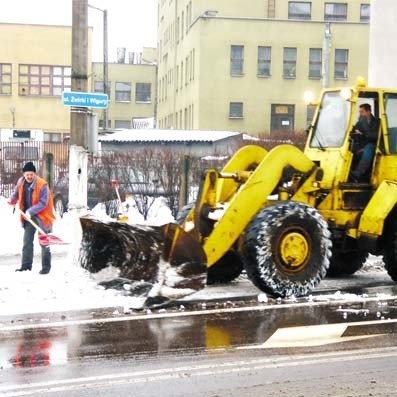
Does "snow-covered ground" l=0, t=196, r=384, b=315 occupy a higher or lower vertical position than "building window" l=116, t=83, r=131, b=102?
lower

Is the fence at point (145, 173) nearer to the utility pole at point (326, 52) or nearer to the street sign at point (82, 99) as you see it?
the street sign at point (82, 99)

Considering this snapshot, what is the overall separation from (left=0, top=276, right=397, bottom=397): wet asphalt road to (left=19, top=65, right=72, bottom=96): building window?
48.4 meters

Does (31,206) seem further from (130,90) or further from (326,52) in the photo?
(130,90)

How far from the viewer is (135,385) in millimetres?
6188

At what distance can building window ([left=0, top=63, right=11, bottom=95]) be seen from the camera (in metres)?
56.0

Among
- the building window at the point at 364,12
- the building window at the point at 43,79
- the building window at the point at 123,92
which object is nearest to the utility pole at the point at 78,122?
the building window at the point at 43,79

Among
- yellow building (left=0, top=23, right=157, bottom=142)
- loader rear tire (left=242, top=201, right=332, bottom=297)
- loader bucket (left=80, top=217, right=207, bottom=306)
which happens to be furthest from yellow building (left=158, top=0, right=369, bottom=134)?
loader rear tire (left=242, top=201, right=332, bottom=297)

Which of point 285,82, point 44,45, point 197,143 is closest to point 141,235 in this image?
point 197,143

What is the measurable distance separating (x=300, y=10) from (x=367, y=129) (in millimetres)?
44902

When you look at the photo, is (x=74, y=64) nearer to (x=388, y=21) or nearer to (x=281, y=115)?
(x=388, y=21)

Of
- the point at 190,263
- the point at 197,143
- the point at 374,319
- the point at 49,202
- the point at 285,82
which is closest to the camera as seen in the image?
the point at 374,319

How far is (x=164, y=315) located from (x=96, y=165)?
11074mm

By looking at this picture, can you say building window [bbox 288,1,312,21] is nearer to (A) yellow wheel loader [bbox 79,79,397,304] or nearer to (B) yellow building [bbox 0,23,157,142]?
(B) yellow building [bbox 0,23,157,142]

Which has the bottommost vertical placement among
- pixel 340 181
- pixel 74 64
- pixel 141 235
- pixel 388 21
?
pixel 141 235
